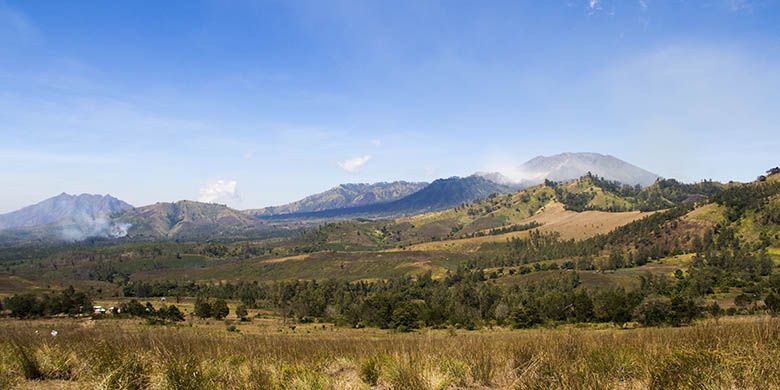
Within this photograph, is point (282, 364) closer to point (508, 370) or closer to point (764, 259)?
point (508, 370)

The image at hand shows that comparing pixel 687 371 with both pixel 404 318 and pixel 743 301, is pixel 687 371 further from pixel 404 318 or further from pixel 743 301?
pixel 743 301

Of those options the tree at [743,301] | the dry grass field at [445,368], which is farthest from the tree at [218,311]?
the tree at [743,301]

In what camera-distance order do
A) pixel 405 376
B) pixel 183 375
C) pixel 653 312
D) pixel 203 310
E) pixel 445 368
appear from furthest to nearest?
pixel 203 310
pixel 653 312
pixel 445 368
pixel 405 376
pixel 183 375

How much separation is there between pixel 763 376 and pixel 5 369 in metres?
14.6

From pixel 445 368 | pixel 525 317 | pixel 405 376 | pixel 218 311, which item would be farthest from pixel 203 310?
pixel 405 376

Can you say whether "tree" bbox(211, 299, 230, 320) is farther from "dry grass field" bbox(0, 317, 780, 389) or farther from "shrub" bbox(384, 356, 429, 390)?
"shrub" bbox(384, 356, 429, 390)

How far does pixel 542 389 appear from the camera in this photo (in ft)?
23.9

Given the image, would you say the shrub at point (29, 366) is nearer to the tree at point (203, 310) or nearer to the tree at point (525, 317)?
the tree at point (525, 317)

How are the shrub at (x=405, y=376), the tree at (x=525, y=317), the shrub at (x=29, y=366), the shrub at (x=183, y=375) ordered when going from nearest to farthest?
the shrub at (x=183, y=375), the shrub at (x=405, y=376), the shrub at (x=29, y=366), the tree at (x=525, y=317)

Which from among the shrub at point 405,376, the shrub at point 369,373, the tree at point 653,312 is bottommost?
the tree at point 653,312

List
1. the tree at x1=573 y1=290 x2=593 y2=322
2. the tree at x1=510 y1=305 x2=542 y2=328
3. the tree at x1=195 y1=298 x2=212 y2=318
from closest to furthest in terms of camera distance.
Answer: the tree at x1=510 y1=305 x2=542 y2=328, the tree at x1=573 y1=290 x2=593 y2=322, the tree at x1=195 y1=298 x2=212 y2=318

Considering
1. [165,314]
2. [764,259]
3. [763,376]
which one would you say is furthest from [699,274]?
[763,376]

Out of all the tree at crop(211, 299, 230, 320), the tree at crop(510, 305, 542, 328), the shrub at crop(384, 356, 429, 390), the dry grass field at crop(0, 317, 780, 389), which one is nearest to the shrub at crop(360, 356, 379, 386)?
the dry grass field at crop(0, 317, 780, 389)

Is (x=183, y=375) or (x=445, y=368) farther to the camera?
(x=445, y=368)
